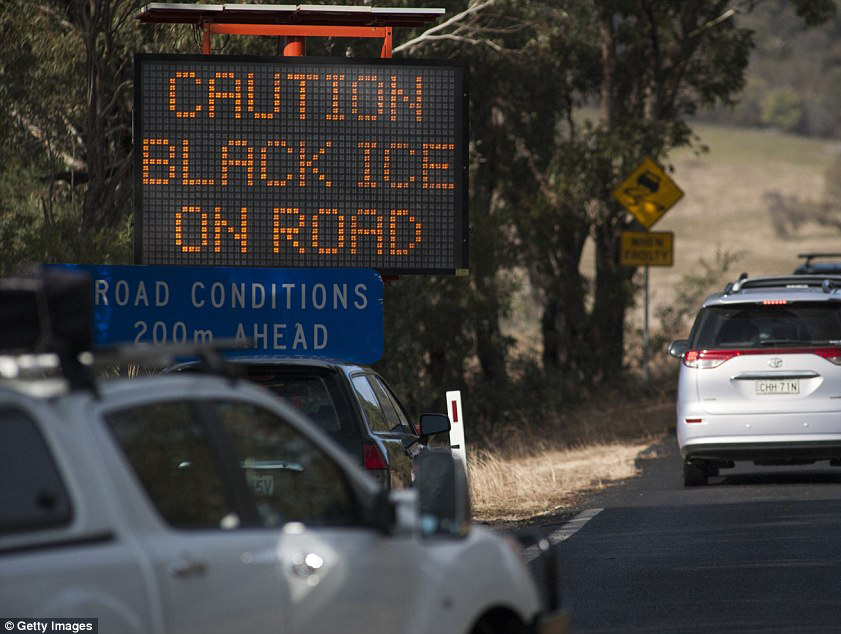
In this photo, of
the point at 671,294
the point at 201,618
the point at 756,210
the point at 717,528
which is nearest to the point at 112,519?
the point at 201,618

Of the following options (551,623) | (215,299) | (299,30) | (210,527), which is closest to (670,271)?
(299,30)

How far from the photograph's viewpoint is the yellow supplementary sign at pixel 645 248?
27.7 metres

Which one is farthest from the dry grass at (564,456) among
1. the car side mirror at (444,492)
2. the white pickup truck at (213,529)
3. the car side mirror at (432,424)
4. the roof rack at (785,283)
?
the white pickup truck at (213,529)

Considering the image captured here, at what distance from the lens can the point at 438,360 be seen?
1106 inches

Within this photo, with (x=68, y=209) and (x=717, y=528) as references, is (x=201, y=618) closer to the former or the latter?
(x=717, y=528)

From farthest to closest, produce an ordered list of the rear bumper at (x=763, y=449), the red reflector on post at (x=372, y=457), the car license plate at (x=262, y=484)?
the rear bumper at (x=763, y=449) → the red reflector on post at (x=372, y=457) → the car license plate at (x=262, y=484)

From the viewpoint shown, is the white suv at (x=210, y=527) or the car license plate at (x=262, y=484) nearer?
the white suv at (x=210, y=527)

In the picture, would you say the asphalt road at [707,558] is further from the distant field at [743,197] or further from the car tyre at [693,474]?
the distant field at [743,197]

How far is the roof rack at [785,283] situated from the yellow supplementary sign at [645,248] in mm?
9286

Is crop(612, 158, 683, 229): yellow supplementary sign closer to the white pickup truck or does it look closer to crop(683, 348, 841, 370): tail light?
crop(683, 348, 841, 370): tail light

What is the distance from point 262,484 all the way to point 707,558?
4973 millimetres

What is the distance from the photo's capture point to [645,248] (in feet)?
91.5

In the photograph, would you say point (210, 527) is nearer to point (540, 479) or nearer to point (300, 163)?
point (300, 163)

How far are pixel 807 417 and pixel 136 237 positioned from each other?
6.53 m
